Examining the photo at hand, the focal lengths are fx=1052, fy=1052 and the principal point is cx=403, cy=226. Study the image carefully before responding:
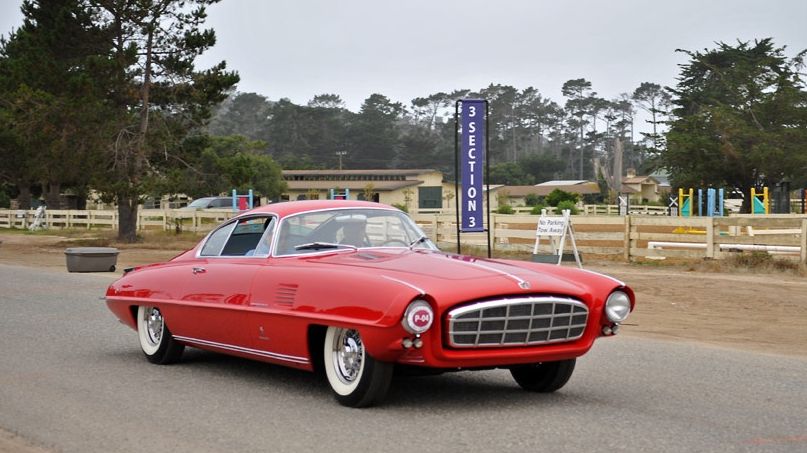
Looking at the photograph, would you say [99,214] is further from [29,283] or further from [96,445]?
[96,445]

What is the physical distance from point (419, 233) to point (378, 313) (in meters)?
1.97

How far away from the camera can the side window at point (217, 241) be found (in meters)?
8.65

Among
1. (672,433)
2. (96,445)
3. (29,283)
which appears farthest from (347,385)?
(29,283)

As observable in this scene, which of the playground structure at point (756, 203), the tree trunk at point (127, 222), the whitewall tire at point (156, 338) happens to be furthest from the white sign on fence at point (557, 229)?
the tree trunk at point (127, 222)

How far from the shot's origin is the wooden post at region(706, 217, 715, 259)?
2232 cm

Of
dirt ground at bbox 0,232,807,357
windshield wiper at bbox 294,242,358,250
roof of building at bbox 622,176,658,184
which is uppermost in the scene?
roof of building at bbox 622,176,658,184

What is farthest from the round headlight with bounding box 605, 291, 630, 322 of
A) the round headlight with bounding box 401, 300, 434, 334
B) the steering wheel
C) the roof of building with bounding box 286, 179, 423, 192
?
the roof of building with bounding box 286, 179, 423, 192

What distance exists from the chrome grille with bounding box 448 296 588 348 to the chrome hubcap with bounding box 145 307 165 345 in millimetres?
3564

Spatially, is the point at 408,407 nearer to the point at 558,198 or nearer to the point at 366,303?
the point at 366,303

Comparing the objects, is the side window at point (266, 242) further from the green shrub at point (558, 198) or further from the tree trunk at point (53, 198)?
the green shrub at point (558, 198)

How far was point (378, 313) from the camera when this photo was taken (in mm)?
6359

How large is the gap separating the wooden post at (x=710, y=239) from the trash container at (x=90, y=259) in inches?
503

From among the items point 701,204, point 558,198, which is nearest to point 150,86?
point 701,204

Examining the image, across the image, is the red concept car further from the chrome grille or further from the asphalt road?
the asphalt road
